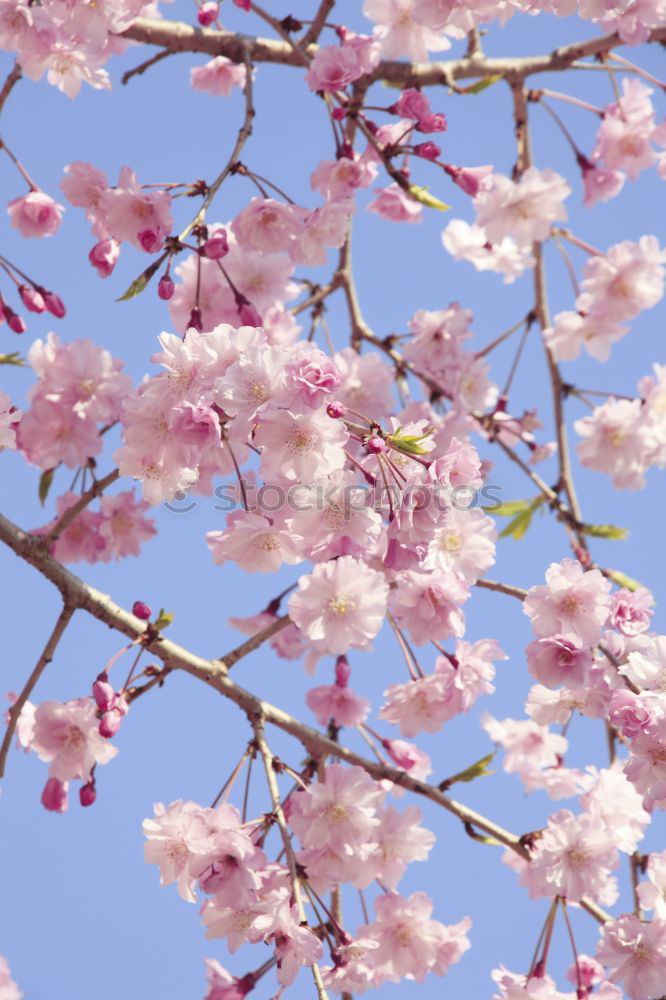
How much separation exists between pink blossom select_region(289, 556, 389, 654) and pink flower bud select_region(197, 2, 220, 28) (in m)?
1.77

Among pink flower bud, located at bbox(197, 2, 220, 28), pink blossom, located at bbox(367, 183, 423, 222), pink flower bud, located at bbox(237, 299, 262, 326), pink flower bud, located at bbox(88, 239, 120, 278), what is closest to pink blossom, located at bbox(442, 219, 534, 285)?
pink blossom, located at bbox(367, 183, 423, 222)

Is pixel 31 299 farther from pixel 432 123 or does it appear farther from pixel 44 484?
pixel 432 123

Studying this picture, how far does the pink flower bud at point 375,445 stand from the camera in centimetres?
190

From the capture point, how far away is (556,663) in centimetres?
231

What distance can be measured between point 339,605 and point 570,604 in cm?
49

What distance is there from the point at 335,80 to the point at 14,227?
104cm

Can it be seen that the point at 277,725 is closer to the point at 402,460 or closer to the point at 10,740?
the point at 10,740

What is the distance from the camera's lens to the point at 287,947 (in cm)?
213

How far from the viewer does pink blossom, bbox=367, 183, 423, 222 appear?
3.68 m

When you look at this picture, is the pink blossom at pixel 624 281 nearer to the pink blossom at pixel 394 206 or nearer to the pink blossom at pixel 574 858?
the pink blossom at pixel 394 206

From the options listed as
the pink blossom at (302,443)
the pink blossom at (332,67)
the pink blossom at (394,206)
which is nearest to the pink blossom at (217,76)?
the pink blossom at (394,206)

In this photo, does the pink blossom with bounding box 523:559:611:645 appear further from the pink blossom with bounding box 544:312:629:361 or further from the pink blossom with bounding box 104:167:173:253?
the pink blossom with bounding box 544:312:629:361

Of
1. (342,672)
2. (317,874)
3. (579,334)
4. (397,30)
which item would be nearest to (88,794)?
(317,874)

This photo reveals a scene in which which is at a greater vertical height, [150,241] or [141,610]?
[150,241]
